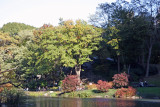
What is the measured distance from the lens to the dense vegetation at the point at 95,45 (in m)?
39.2

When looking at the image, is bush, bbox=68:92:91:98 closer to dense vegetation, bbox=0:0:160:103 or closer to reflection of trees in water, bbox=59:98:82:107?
dense vegetation, bbox=0:0:160:103

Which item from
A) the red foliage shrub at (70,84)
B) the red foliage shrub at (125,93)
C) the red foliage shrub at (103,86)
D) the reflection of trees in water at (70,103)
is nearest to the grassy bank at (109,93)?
the red foliage shrub at (103,86)

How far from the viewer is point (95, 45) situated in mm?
44406

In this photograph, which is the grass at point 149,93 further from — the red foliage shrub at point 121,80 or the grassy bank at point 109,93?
the red foliage shrub at point 121,80

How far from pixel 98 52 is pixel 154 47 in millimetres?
13152

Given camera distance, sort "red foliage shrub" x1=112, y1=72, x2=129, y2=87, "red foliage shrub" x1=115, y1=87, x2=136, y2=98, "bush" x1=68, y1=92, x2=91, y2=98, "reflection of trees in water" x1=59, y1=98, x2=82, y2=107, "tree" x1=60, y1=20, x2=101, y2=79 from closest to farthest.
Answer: "reflection of trees in water" x1=59, y1=98, x2=82, y2=107 < "red foliage shrub" x1=115, y1=87, x2=136, y2=98 < "red foliage shrub" x1=112, y1=72, x2=129, y2=87 < "bush" x1=68, y1=92, x2=91, y2=98 < "tree" x1=60, y1=20, x2=101, y2=79

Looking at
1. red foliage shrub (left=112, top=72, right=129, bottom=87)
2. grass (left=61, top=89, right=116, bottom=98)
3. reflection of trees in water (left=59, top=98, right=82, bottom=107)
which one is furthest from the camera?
red foliage shrub (left=112, top=72, right=129, bottom=87)

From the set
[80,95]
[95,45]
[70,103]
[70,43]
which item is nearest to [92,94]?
[80,95]

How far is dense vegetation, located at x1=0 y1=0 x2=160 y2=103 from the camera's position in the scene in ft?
129

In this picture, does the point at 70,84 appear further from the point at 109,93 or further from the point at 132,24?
the point at 132,24

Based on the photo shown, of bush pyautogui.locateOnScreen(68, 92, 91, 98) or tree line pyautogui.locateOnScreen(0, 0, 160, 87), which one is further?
tree line pyautogui.locateOnScreen(0, 0, 160, 87)

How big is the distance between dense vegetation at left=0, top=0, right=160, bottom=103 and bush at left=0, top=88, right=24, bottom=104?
538 inches

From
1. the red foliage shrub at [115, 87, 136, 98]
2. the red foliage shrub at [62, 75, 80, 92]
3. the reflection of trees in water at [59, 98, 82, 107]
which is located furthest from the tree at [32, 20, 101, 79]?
the reflection of trees in water at [59, 98, 82, 107]

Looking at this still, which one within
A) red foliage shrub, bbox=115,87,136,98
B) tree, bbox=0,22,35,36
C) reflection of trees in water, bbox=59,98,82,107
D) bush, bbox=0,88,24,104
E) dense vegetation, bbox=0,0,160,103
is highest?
tree, bbox=0,22,35,36
